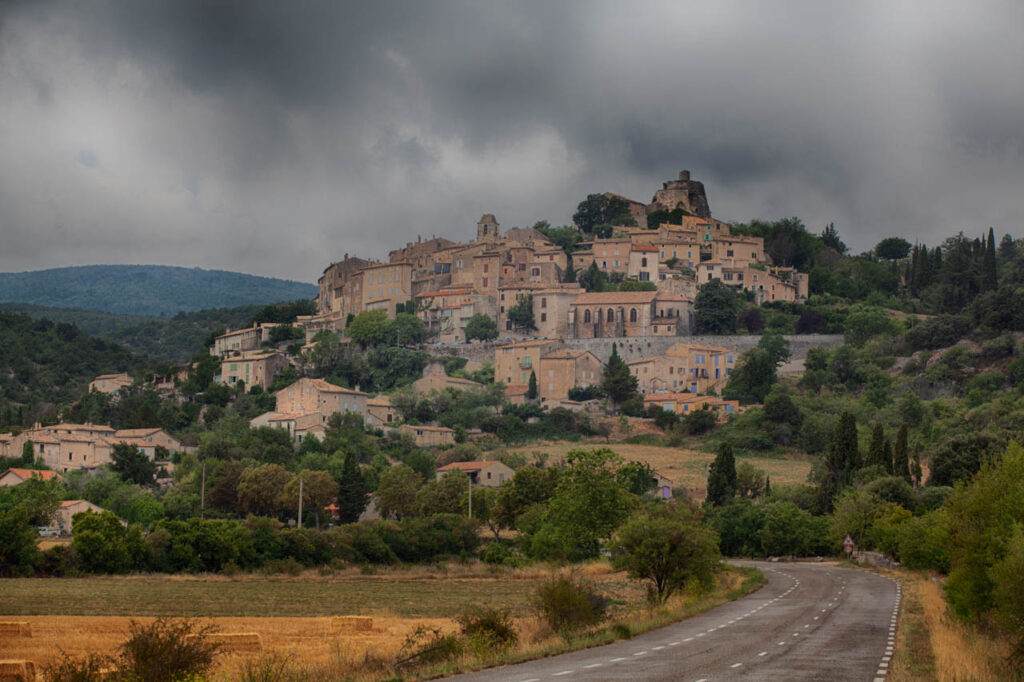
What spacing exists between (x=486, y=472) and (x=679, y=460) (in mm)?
14540

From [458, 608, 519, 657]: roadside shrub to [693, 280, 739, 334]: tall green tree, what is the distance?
85431 millimetres

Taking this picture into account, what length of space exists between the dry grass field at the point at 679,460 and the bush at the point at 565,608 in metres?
49.8

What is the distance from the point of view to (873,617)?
86.1ft

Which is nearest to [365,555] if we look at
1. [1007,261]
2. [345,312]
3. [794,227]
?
[345,312]

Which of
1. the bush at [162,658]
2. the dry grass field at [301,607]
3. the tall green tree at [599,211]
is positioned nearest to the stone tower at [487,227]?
the tall green tree at [599,211]

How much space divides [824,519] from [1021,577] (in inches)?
1623

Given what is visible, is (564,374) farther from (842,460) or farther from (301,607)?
(301,607)

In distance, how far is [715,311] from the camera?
10625 centimetres

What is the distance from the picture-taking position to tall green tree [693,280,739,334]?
348 ft

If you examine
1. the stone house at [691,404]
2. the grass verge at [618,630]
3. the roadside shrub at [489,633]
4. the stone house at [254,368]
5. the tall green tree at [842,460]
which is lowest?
the grass verge at [618,630]

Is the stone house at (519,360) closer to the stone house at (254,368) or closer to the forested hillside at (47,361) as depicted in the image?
the stone house at (254,368)

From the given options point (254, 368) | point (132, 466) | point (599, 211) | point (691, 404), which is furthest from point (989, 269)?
point (132, 466)

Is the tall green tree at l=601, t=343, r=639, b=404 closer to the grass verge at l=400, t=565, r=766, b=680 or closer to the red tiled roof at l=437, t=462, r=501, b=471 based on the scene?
the red tiled roof at l=437, t=462, r=501, b=471

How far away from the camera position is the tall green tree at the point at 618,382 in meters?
95.1
